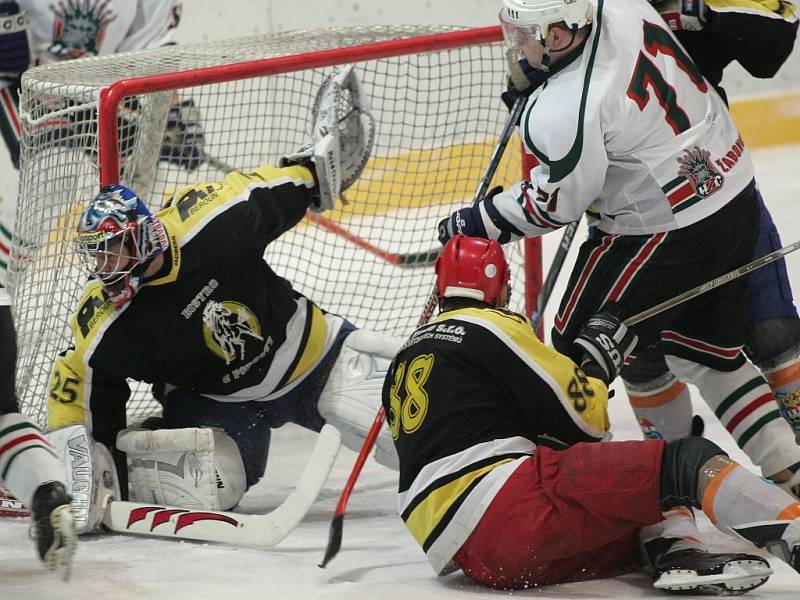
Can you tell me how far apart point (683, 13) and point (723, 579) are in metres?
1.19

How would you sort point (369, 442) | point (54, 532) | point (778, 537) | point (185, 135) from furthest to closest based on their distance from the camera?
1. point (185, 135)
2. point (369, 442)
3. point (54, 532)
4. point (778, 537)

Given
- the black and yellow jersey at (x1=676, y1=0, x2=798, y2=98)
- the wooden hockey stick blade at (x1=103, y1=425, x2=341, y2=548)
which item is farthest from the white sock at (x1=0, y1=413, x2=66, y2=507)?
the black and yellow jersey at (x1=676, y1=0, x2=798, y2=98)

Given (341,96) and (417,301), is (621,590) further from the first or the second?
(417,301)

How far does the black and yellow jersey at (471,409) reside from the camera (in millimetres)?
2406

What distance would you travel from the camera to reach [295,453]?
3.80 m

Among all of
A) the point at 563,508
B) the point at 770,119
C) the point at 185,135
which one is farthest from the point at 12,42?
the point at 770,119

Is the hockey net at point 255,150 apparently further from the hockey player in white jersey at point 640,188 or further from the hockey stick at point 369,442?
the hockey player in white jersey at point 640,188

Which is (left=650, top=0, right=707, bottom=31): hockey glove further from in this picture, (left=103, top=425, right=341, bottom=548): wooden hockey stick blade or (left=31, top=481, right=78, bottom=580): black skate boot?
(left=31, top=481, right=78, bottom=580): black skate boot

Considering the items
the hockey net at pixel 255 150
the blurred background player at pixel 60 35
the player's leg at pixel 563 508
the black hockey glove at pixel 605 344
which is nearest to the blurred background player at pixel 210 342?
the hockey net at pixel 255 150

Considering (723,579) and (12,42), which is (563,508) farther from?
(12,42)

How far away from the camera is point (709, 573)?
7.67 ft

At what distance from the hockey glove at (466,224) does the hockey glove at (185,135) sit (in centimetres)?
115

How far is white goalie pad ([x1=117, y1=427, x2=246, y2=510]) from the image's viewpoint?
121 inches

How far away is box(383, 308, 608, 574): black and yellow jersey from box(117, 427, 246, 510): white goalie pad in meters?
0.73
